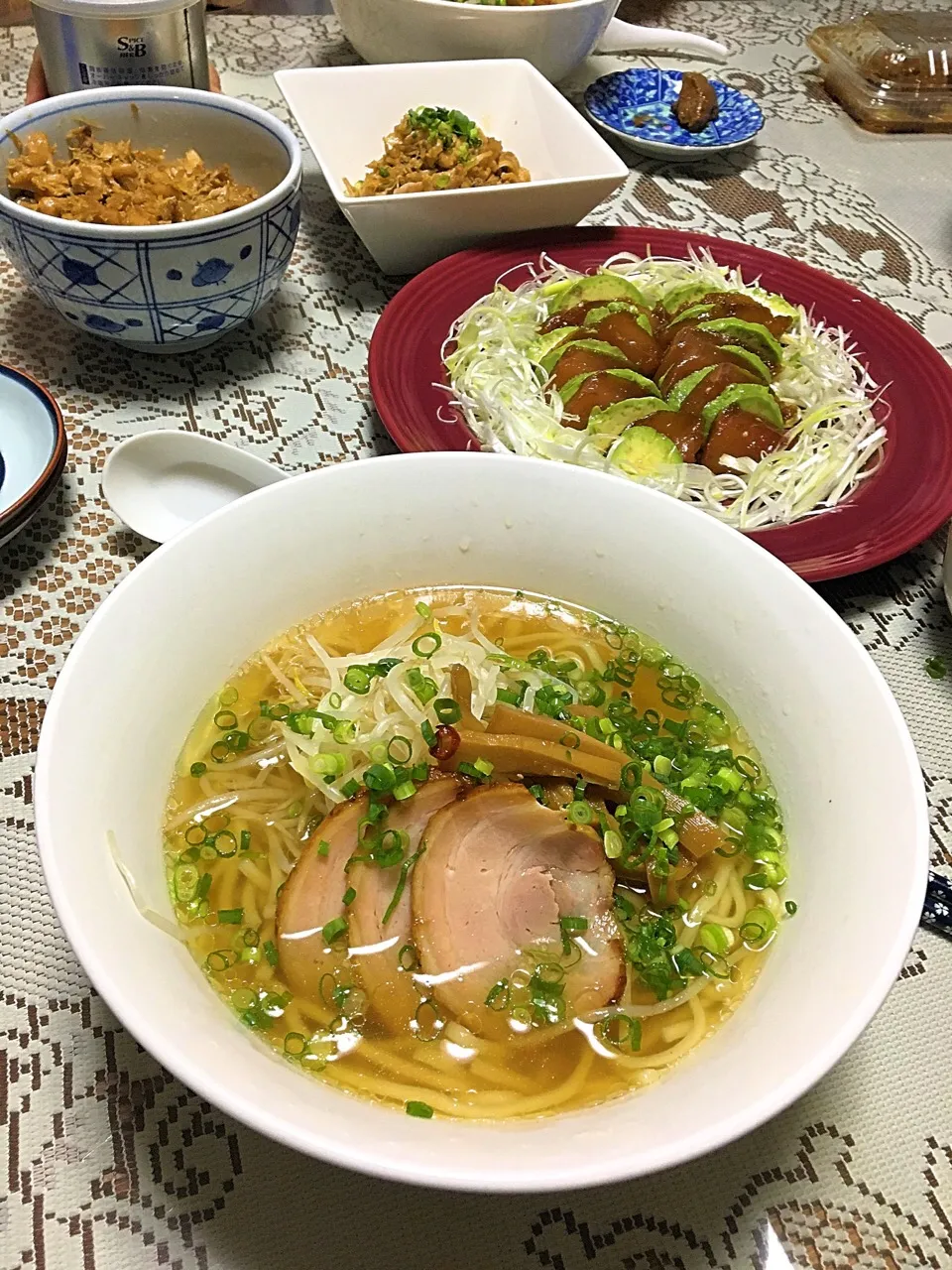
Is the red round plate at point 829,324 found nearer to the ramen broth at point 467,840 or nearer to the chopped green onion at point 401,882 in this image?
the ramen broth at point 467,840

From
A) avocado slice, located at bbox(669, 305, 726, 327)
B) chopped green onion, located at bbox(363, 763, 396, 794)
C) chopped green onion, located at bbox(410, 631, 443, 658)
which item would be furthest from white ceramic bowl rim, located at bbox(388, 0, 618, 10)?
chopped green onion, located at bbox(363, 763, 396, 794)

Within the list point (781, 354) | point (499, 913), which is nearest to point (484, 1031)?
point (499, 913)

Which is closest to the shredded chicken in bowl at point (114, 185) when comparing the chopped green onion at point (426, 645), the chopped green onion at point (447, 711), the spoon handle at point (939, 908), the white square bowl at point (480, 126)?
the white square bowl at point (480, 126)

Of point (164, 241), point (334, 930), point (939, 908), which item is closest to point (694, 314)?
point (164, 241)

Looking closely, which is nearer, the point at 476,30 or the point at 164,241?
the point at 164,241

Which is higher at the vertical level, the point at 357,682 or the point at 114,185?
the point at 114,185

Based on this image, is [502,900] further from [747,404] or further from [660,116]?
[660,116]
